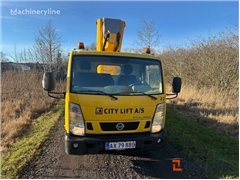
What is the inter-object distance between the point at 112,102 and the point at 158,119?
3.20ft

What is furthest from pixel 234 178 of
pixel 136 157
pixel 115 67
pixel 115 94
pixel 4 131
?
pixel 4 131

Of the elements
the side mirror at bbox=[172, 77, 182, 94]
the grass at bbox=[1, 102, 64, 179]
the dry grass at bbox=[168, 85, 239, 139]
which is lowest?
the grass at bbox=[1, 102, 64, 179]

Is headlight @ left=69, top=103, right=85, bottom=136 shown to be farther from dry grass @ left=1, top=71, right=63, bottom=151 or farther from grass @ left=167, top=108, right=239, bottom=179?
dry grass @ left=1, top=71, right=63, bottom=151

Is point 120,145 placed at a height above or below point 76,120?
below

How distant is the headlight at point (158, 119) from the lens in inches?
144

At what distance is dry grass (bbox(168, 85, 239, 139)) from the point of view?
6.57 metres

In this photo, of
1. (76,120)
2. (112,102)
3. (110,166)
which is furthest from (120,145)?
(76,120)

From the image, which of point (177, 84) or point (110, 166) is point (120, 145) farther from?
point (177, 84)

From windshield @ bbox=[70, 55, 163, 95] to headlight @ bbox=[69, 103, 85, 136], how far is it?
1.01ft

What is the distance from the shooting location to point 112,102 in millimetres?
3381

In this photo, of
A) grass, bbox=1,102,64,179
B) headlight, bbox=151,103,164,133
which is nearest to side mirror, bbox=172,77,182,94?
headlight, bbox=151,103,164,133

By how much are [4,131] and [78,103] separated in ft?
14.2

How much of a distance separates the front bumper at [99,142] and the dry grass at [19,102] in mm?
Answer: 2757

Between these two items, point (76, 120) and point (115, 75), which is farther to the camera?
point (115, 75)
